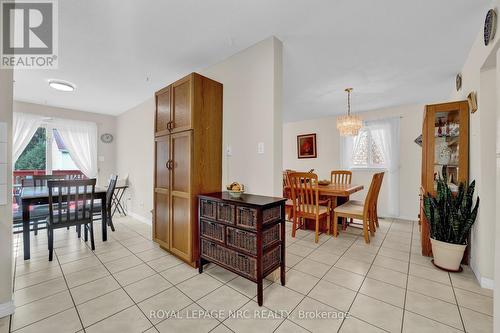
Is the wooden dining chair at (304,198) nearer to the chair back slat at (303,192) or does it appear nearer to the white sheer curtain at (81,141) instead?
the chair back slat at (303,192)

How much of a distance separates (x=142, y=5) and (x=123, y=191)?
13.5 ft

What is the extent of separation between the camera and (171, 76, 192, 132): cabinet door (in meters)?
2.24

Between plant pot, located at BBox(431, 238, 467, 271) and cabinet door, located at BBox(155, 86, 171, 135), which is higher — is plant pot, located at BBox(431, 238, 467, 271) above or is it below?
below

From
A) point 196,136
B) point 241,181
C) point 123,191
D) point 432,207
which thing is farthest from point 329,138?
point 123,191

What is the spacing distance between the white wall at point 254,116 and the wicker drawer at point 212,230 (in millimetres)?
542

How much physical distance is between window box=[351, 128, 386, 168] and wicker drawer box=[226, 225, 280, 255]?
3738 mm

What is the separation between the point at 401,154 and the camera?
4.32 m

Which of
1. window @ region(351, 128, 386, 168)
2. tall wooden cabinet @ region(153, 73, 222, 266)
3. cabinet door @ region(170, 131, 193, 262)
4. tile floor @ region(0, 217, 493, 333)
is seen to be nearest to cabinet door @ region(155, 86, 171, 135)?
tall wooden cabinet @ region(153, 73, 222, 266)

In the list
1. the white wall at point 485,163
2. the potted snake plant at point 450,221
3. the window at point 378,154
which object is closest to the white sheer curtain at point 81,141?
the window at point 378,154

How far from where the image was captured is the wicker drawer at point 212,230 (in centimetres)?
193

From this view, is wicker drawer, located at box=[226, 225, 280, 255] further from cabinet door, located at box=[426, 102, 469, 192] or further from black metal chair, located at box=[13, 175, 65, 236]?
black metal chair, located at box=[13, 175, 65, 236]

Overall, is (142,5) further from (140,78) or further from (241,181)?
(241,181)

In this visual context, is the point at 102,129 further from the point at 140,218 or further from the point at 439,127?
the point at 439,127

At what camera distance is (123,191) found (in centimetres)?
472
